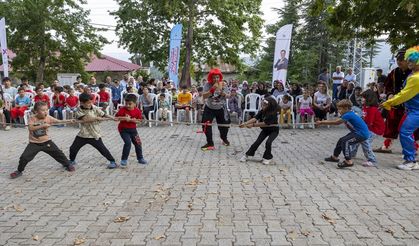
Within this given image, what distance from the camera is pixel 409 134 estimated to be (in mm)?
6719

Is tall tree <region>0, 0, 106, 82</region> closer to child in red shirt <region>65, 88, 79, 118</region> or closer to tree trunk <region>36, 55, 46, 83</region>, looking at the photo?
tree trunk <region>36, 55, 46, 83</region>

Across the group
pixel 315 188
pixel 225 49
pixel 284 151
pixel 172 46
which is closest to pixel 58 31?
pixel 225 49

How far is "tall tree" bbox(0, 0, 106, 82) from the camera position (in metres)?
28.5

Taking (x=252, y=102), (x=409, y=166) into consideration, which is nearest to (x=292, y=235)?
(x=409, y=166)

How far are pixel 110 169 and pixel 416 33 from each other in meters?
7.89

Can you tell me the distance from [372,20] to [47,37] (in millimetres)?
25934

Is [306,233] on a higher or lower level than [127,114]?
lower

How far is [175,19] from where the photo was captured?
1144 inches

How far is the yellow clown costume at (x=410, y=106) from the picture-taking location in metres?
6.52

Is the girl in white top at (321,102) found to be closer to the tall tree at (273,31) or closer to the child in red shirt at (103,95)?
the child in red shirt at (103,95)

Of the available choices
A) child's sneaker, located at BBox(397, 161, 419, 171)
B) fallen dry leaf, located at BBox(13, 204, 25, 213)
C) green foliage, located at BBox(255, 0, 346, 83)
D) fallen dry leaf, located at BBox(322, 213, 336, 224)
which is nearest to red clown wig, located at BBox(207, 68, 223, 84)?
child's sneaker, located at BBox(397, 161, 419, 171)

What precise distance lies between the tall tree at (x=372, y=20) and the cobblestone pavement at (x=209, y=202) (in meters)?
3.34

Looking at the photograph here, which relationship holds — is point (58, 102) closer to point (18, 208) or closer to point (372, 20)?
point (18, 208)

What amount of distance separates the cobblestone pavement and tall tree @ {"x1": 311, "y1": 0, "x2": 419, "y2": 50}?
11.0 ft
